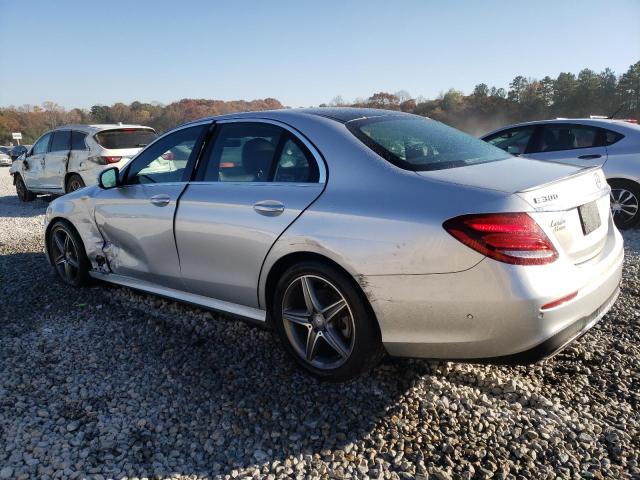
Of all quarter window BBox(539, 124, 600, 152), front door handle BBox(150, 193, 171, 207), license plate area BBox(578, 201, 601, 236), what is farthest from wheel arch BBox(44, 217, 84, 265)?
quarter window BBox(539, 124, 600, 152)

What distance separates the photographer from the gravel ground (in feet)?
7.39

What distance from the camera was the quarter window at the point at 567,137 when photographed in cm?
677

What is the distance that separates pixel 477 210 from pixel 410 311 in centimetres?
59

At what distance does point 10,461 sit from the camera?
90.4 inches

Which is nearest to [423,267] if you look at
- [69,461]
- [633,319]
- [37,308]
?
[69,461]

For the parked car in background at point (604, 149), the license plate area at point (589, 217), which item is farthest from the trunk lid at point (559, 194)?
the parked car in background at point (604, 149)

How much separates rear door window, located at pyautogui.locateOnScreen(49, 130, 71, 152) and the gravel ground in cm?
749

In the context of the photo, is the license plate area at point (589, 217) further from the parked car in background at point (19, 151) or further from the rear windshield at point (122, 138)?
the parked car in background at point (19, 151)

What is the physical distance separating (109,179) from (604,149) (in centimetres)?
611

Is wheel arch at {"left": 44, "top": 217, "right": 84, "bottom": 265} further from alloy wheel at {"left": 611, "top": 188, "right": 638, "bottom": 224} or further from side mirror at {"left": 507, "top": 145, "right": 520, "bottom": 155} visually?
alloy wheel at {"left": 611, "top": 188, "right": 638, "bottom": 224}

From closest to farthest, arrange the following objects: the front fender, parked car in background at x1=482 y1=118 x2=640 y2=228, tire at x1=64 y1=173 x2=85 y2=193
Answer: the front fender
parked car in background at x1=482 y1=118 x2=640 y2=228
tire at x1=64 y1=173 x2=85 y2=193

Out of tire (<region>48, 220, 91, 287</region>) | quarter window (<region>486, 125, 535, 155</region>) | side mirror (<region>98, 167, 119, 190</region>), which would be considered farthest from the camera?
quarter window (<region>486, 125, 535, 155</region>)

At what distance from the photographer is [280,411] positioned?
8.75 ft

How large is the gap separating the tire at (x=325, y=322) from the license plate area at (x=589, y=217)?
1.18 m
